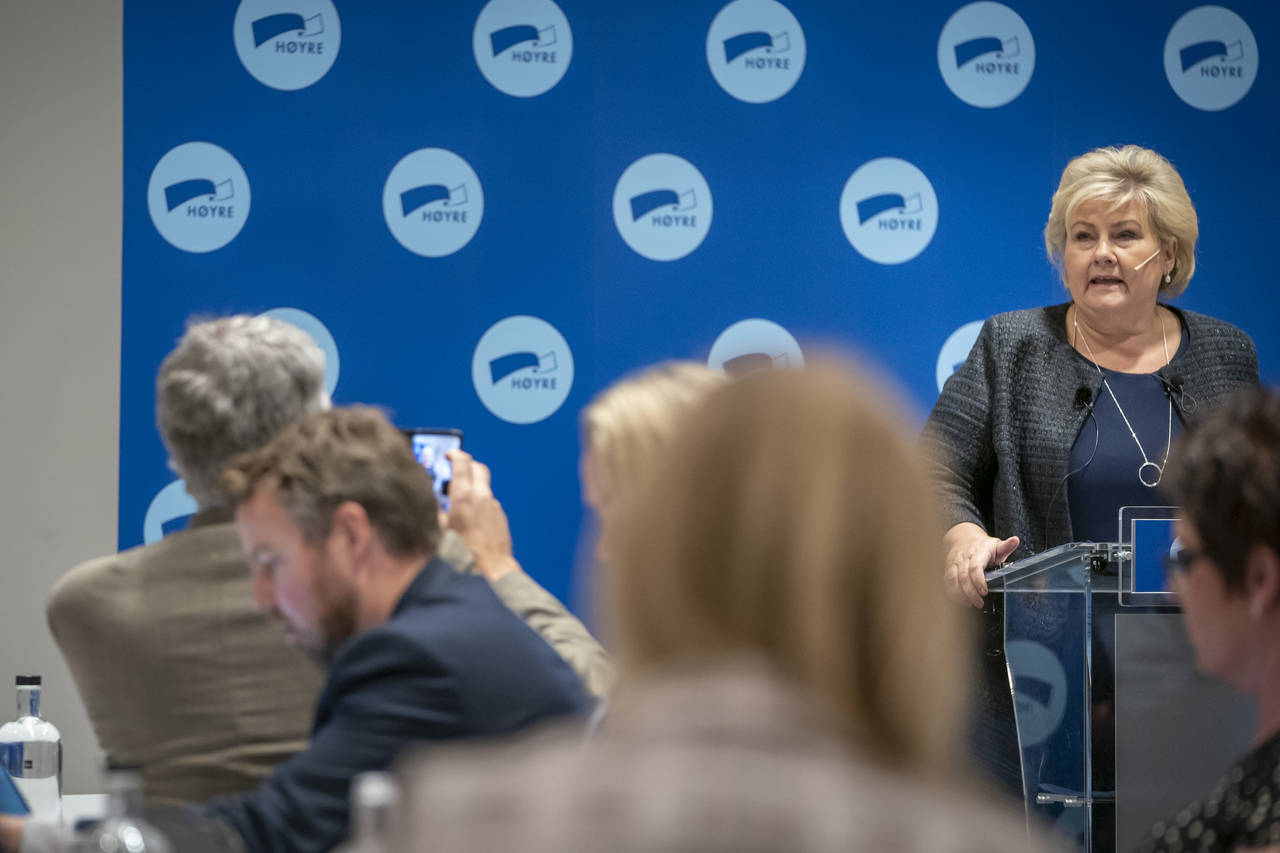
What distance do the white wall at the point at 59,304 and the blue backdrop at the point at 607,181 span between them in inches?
3.3

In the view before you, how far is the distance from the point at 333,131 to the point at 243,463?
3.28m

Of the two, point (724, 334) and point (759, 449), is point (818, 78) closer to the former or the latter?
point (724, 334)

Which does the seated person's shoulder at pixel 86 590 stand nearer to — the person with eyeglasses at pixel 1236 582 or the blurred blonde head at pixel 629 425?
the blurred blonde head at pixel 629 425

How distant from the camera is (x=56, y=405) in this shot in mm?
4926

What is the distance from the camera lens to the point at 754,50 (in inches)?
209

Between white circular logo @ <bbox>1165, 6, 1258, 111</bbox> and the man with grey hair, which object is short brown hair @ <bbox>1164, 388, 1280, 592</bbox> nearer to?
the man with grey hair

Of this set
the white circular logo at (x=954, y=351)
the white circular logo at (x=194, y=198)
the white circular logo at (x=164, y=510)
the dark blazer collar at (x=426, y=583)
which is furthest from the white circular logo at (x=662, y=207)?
the dark blazer collar at (x=426, y=583)

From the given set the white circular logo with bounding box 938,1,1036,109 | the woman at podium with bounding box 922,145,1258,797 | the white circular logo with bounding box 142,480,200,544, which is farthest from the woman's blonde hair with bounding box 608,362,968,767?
the white circular logo with bounding box 938,1,1036,109

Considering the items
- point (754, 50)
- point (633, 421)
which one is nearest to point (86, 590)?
point (633, 421)

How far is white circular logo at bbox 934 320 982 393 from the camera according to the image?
213 inches

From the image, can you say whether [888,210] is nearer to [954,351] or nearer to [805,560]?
[954,351]

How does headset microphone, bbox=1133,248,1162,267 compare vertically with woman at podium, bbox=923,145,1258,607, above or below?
above

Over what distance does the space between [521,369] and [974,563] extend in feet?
7.92

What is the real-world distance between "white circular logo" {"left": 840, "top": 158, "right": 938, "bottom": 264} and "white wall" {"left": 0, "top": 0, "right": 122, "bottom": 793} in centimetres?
268
